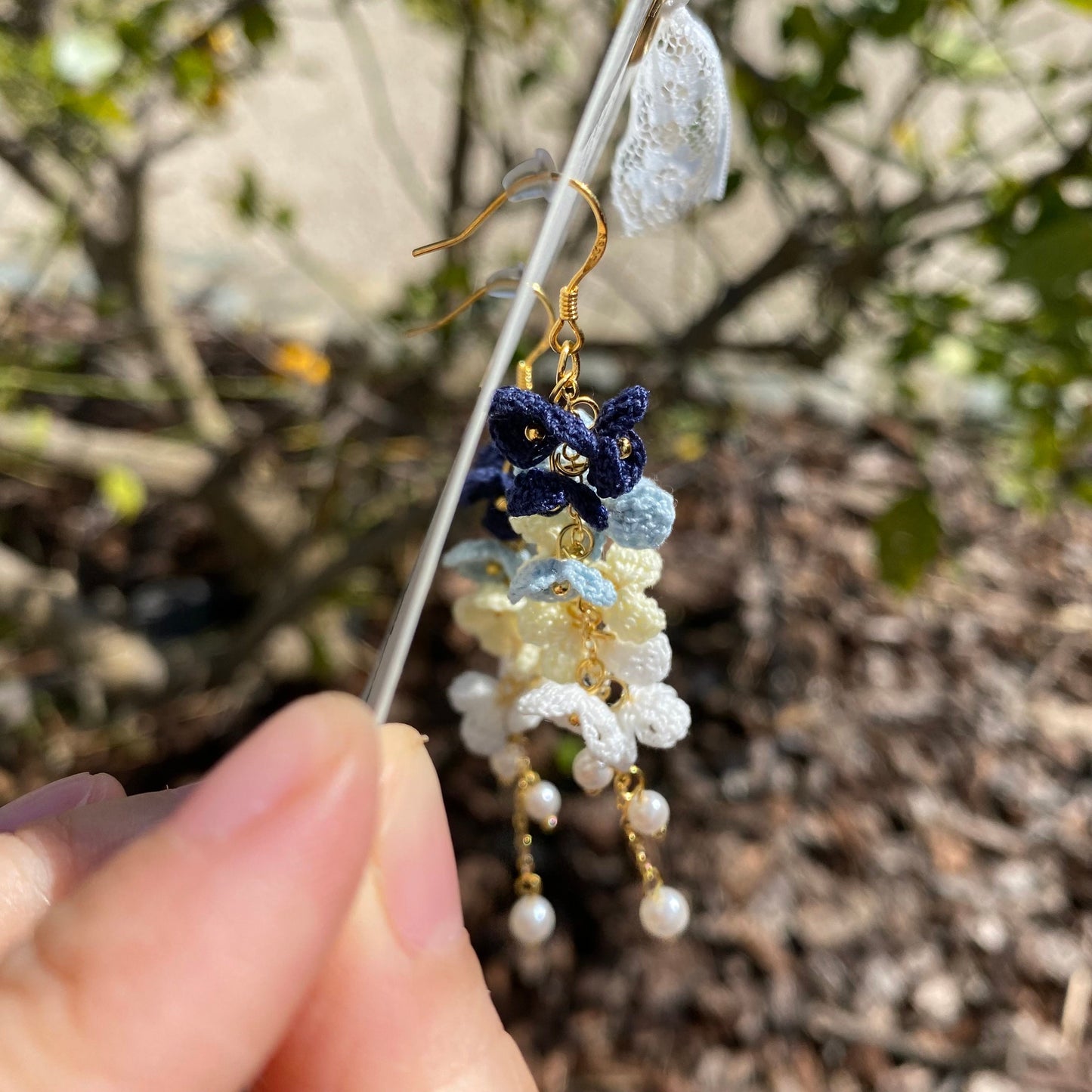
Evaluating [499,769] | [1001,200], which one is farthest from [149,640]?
[1001,200]

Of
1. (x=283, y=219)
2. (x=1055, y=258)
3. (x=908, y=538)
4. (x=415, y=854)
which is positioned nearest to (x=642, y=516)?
(x=415, y=854)

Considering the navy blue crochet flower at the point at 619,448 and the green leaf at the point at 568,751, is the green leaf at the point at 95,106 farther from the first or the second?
the green leaf at the point at 568,751

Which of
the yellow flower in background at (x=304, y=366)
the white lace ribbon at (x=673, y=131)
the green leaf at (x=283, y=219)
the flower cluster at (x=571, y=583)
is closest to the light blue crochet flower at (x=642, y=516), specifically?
the flower cluster at (x=571, y=583)

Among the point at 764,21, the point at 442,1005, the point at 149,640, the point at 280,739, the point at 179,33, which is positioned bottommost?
the point at 149,640

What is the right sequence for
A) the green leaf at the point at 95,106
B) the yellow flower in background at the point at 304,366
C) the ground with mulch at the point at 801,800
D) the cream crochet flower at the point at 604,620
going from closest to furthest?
the cream crochet flower at the point at 604,620 < the green leaf at the point at 95,106 < the ground with mulch at the point at 801,800 < the yellow flower in background at the point at 304,366

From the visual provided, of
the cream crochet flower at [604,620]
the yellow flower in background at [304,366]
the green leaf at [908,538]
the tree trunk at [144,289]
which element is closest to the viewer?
the cream crochet flower at [604,620]

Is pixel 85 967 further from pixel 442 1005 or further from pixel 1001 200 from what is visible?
pixel 1001 200

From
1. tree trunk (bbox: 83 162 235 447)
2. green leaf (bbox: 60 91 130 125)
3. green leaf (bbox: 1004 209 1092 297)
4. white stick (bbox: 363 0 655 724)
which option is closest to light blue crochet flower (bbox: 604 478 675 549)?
white stick (bbox: 363 0 655 724)
